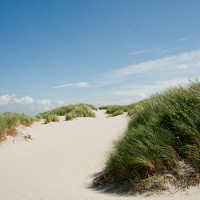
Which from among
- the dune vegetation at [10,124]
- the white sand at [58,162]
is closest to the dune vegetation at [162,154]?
the white sand at [58,162]

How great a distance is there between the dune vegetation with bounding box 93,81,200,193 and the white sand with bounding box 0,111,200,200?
0.36 metres

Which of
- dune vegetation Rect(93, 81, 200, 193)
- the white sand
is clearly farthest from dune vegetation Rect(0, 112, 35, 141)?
dune vegetation Rect(93, 81, 200, 193)

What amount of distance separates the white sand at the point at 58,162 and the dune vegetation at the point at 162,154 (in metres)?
0.36

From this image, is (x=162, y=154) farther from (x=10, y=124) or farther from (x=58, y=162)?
(x=10, y=124)

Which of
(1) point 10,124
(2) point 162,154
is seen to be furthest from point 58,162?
(2) point 162,154

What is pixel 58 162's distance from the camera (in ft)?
30.8

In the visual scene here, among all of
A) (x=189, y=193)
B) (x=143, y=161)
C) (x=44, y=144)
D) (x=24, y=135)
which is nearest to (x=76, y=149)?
(x=44, y=144)

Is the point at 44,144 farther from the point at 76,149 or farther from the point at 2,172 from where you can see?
the point at 2,172

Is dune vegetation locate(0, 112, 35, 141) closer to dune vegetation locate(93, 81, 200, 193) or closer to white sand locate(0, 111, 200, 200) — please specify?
white sand locate(0, 111, 200, 200)

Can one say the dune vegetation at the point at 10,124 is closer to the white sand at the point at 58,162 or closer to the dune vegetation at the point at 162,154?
the white sand at the point at 58,162

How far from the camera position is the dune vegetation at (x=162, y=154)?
5441 mm

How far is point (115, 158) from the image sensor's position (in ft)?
21.1

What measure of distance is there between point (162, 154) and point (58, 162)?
4.51 metres

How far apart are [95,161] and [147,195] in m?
4.20
